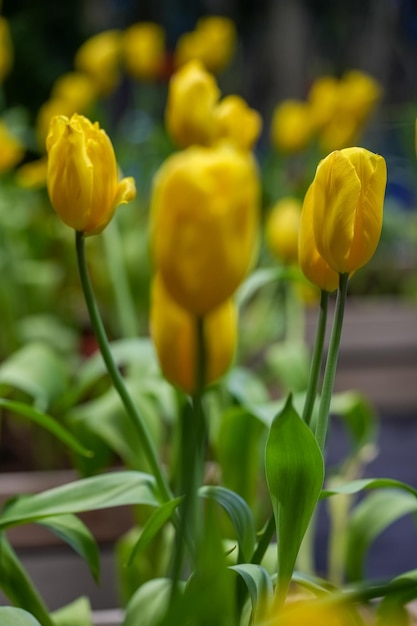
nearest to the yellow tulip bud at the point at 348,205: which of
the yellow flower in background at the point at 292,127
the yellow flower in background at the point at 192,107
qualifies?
the yellow flower in background at the point at 192,107

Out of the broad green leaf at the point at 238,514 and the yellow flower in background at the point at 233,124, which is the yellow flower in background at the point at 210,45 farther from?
the broad green leaf at the point at 238,514

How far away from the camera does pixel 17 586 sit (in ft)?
1.38

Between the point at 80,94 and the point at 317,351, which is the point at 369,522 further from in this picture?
the point at 80,94

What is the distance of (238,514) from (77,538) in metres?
0.08

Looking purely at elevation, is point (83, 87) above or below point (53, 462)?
above

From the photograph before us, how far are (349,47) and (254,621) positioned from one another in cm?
210

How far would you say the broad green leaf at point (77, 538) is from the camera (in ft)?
1.37

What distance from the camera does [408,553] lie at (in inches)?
34.9

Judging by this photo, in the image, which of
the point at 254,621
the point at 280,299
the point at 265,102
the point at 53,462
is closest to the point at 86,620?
the point at 254,621

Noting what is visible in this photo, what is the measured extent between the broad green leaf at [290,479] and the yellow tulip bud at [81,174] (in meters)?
0.10

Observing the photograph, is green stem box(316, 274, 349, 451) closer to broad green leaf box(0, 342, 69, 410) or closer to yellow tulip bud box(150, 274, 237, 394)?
yellow tulip bud box(150, 274, 237, 394)

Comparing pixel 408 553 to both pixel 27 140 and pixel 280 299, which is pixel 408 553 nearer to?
pixel 280 299

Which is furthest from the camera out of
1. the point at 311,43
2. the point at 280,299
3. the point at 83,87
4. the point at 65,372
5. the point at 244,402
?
the point at 311,43

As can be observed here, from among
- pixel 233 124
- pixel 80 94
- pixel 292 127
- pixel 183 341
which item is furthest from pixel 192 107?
pixel 80 94
